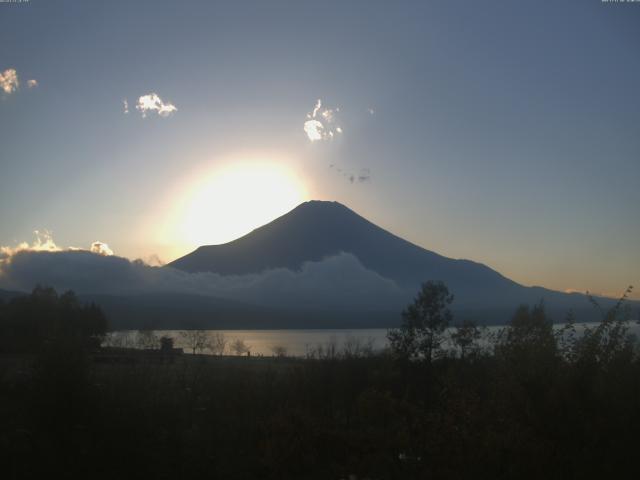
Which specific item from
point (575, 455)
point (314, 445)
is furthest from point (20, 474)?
point (575, 455)

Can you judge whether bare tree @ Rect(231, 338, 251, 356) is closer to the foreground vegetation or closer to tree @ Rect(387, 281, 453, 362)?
tree @ Rect(387, 281, 453, 362)

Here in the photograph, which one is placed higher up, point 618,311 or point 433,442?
point 618,311

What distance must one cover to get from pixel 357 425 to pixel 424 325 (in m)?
18.5

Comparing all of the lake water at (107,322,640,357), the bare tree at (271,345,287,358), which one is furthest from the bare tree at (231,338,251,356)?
the bare tree at (271,345,287,358)

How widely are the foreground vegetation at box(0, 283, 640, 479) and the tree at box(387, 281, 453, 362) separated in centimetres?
1385

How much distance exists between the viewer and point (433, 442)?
6.55 m

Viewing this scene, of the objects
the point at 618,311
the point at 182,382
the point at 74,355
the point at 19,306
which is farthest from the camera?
the point at 19,306

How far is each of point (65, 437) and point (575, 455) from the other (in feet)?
23.2

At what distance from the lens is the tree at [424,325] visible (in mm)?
25062

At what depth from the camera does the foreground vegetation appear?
6.42 m

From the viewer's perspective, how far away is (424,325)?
1062 inches

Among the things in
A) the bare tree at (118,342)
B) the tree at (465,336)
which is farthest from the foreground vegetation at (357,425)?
the bare tree at (118,342)

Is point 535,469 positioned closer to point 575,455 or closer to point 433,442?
point 575,455

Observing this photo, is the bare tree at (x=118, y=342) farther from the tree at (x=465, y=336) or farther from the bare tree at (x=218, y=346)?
the tree at (x=465, y=336)
